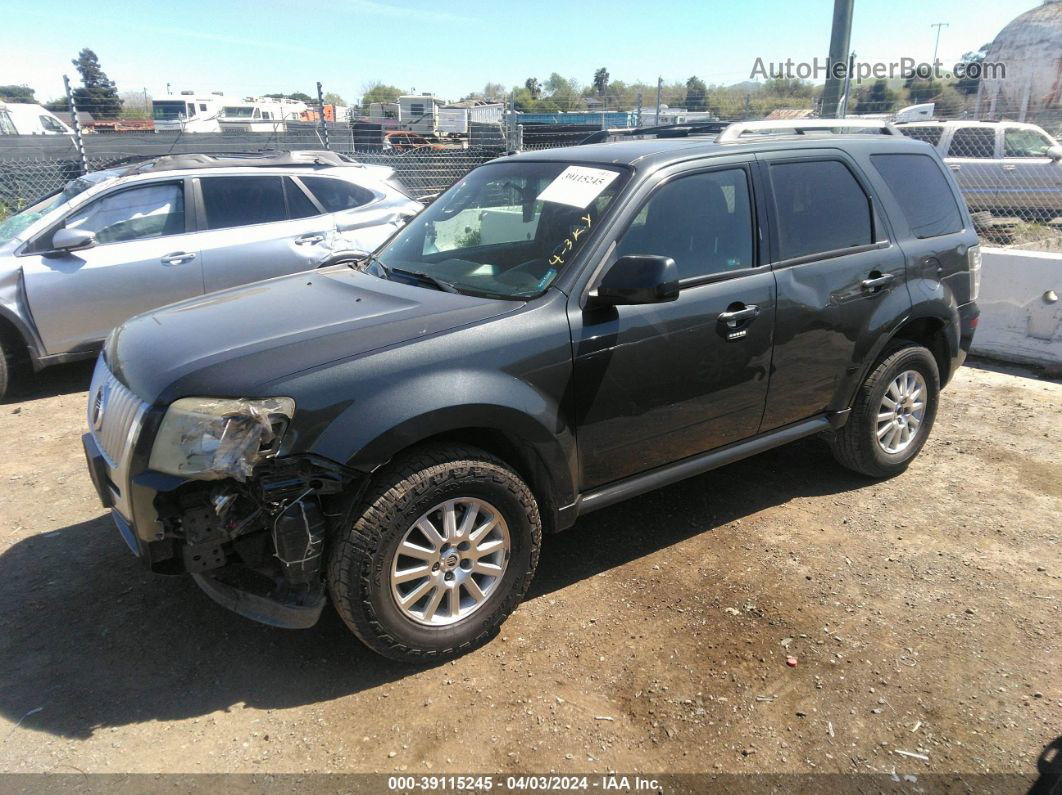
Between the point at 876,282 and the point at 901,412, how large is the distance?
0.89 m

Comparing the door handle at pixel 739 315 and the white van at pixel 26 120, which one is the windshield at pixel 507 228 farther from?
the white van at pixel 26 120

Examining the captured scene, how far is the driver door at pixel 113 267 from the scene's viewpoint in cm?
586

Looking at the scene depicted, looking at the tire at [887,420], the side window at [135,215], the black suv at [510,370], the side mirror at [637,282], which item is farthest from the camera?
the side window at [135,215]

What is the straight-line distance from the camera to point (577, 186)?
346 cm

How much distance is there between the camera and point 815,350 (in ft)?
12.6

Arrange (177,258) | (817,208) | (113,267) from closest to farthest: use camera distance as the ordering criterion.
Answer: (817,208), (113,267), (177,258)

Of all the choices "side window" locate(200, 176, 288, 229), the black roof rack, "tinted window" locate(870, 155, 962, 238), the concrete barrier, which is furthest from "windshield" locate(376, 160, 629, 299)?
the concrete barrier

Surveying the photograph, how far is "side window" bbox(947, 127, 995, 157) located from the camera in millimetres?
13070

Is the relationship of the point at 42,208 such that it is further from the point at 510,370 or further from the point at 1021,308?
the point at 1021,308

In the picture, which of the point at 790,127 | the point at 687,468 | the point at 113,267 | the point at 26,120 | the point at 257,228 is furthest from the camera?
the point at 26,120

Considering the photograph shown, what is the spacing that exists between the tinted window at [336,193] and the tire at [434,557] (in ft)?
16.2

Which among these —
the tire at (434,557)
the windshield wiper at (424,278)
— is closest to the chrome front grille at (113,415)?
the tire at (434,557)

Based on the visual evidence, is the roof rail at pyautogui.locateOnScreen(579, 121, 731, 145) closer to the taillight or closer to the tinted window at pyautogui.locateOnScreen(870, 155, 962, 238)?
the tinted window at pyautogui.locateOnScreen(870, 155, 962, 238)

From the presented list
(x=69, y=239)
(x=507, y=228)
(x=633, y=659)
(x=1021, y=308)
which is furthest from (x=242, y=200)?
(x=1021, y=308)
